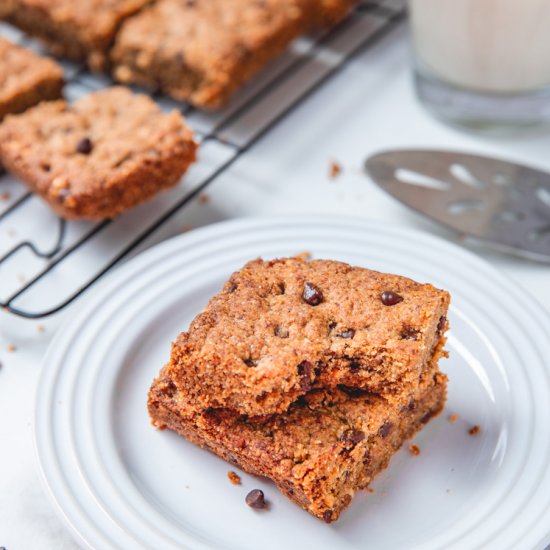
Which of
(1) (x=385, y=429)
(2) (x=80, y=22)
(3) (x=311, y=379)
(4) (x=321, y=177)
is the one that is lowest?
(4) (x=321, y=177)

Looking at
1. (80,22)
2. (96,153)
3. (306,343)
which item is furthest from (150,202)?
(306,343)

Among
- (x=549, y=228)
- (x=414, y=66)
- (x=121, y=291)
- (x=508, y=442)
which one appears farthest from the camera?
(x=414, y=66)

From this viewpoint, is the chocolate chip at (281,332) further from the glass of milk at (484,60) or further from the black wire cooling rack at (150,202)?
the glass of milk at (484,60)

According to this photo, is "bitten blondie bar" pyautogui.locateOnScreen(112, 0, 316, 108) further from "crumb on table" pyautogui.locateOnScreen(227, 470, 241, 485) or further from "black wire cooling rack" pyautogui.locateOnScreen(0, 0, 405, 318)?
"crumb on table" pyautogui.locateOnScreen(227, 470, 241, 485)

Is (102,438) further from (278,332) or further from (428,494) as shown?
(428,494)

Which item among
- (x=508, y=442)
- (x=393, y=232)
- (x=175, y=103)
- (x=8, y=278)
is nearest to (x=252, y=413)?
(x=508, y=442)

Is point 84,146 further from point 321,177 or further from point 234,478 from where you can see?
point 234,478

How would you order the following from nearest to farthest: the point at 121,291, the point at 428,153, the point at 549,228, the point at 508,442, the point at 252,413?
the point at 252,413, the point at 508,442, the point at 121,291, the point at 549,228, the point at 428,153
